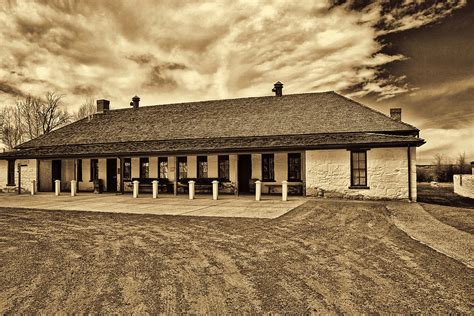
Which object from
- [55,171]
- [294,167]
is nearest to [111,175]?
[55,171]

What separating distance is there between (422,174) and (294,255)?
114 feet

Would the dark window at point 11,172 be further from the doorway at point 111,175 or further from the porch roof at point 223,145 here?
the doorway at point 111,175

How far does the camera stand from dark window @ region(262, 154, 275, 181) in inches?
703

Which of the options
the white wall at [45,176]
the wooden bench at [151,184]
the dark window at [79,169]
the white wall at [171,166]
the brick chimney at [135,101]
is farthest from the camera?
the brick chimney at [135,101]

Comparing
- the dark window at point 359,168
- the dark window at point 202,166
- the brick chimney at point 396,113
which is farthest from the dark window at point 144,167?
the brick chimney at point 396,113

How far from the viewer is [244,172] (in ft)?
61.1

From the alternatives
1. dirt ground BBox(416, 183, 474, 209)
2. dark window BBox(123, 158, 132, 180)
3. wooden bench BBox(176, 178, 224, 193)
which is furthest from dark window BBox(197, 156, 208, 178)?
dirt ground BBox(416, 183, 474, 209)

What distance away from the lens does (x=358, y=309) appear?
3316mm

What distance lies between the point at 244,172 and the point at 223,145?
8.75 ft

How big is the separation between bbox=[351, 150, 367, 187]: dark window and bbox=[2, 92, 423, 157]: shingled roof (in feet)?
2.48

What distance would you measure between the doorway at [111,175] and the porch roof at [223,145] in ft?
4.53

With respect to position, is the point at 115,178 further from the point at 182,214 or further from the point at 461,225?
the point at 461,225

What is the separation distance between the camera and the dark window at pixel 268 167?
17844mm

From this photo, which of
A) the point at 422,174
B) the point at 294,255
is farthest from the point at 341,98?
the point at 422,174
